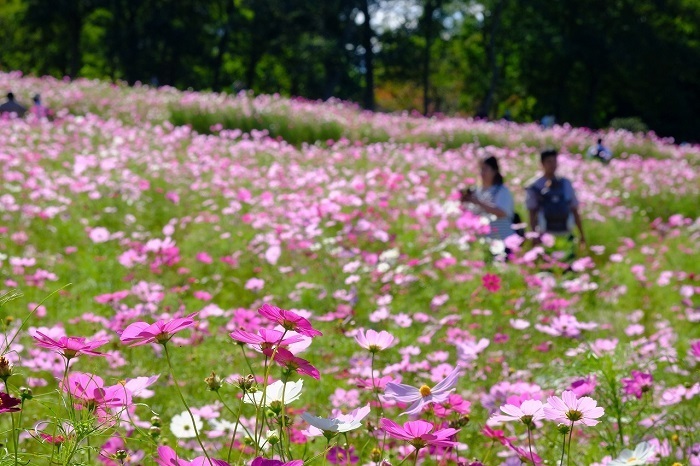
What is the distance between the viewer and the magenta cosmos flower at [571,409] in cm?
109

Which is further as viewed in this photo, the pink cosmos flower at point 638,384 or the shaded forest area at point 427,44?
the shaded forest area at point 427,44

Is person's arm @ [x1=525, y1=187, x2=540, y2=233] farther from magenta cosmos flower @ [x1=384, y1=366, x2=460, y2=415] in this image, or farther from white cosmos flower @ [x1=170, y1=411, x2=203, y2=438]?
magenta cosmos flower @ [x1=384, y1=366, x2=460, y2=415]

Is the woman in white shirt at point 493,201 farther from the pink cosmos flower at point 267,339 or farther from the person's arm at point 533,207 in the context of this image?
the pink cosmos flower at point 267,339

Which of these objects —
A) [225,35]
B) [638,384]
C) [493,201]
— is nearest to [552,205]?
[493,201]

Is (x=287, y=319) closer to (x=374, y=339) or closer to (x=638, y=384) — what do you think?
(x=374, y=339)

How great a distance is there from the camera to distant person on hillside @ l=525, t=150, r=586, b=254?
6480 mm

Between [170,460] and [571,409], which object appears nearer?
[170,460]

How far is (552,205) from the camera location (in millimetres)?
6496

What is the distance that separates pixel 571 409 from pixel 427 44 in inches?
1407

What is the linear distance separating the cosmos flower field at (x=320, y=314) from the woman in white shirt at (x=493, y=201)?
10.7 inches

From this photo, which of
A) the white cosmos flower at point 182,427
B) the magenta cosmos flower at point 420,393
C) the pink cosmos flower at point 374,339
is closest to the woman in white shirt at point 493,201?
the white cosmos flower at point 182,427

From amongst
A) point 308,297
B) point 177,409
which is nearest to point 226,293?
point 308,297

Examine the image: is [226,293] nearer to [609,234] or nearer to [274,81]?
[609,234]

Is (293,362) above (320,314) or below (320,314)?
above
